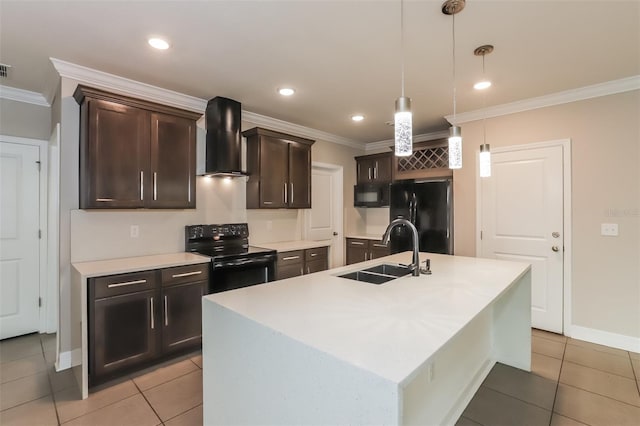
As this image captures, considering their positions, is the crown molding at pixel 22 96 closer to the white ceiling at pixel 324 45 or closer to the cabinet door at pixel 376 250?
the white ceiling at pixel 324 45

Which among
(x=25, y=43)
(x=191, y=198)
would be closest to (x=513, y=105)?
(x=191, y=198)

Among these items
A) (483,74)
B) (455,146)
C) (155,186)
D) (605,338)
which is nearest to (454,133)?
(455,146)

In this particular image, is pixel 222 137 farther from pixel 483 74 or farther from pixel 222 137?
pixel 483 74

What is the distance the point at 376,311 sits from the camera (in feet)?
4.62

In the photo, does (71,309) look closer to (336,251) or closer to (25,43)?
(25,43)

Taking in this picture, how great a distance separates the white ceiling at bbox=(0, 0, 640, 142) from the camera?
1.89 m

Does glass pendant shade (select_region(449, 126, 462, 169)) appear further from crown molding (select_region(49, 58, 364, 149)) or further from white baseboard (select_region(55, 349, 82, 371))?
white baseboard (select_region(55, 349, 82, 371))

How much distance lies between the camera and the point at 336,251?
5219 mm

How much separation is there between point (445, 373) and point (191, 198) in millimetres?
2675

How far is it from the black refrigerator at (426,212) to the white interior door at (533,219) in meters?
0.46

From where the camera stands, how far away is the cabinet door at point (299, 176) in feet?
13.4

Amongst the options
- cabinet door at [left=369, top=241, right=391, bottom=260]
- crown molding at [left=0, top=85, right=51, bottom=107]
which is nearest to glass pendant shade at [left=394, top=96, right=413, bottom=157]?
cabinet door at [left=369, top=241, right=391, bottom=260]

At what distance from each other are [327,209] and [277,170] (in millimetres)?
1441

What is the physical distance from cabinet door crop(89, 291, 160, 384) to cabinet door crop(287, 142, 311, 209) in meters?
2.08
